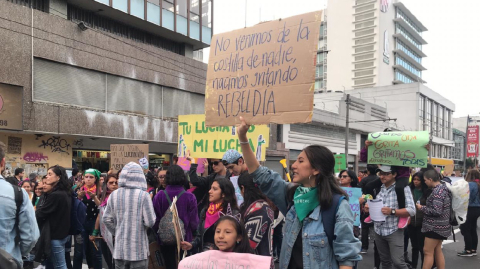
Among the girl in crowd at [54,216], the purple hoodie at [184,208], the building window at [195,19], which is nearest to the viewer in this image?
the purple hoodie at [184,208]

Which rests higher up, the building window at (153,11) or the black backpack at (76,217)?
the building window at (153,11)

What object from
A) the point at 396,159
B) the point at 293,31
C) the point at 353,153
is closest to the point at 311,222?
the point at 293,31

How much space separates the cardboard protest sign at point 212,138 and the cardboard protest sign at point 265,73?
4153 mm

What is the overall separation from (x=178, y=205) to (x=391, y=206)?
279cm

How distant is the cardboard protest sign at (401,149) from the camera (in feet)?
17.5

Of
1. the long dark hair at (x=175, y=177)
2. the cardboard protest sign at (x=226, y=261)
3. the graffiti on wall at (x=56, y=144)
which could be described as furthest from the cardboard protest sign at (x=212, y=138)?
the graffiti on wall at (x=56, y=144)

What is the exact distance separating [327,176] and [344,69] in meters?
Answer: 70.0

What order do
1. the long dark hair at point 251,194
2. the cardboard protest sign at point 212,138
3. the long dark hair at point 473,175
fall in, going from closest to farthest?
1. the long dark hair at point 251,194
2. the cardboard protest sign at point 212,138
3. the long dark hair at point 473,175

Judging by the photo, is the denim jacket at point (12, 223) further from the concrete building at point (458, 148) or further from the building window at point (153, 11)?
the concrete building at point (458, 148)

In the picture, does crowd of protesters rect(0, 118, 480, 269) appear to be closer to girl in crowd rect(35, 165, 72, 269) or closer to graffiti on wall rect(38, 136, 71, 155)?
girl in crowd rect(35, 165, 72, 269)

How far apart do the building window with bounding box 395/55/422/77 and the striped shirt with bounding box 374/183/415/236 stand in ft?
237

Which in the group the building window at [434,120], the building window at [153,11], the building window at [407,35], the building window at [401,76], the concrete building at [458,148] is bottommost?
the concrete building at [458,148]

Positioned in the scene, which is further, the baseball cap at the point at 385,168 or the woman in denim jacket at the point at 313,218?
the baseball cap at the point at 385,168

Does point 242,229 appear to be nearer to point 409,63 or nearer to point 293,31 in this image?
point 293,31
